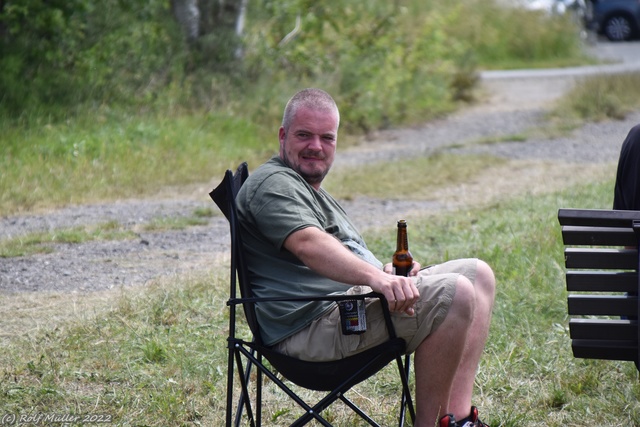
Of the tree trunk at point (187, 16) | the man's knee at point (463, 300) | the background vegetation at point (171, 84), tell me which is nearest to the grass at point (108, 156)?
the background vegetation at point (171, 84)

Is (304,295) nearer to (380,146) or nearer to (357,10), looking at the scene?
(380,146)

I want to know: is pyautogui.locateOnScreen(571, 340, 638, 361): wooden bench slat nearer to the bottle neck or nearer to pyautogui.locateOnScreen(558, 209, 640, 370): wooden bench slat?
pyautogui.locateOnScreen(558, 209, 640, 370): wooden bench slat

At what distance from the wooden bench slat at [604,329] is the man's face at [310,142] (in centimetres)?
112

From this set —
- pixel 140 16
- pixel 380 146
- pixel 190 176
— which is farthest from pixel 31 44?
pixel 380 146

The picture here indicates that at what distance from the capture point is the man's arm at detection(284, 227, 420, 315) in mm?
3432

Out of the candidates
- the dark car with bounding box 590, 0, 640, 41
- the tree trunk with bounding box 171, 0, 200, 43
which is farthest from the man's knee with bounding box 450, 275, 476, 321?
the dark car with bounding box 590, 0, 640, 41

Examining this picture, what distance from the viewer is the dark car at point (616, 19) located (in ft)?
96.7

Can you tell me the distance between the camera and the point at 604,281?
3705 mm

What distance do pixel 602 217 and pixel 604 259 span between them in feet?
0.74

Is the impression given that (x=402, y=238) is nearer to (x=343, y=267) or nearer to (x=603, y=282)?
(x=343, y=267)

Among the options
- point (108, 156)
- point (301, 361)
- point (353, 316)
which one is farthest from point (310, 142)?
point (108, 156)

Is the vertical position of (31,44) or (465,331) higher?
(31,44)

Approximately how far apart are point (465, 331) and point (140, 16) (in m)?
10.3

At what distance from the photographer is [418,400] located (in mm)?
3672
